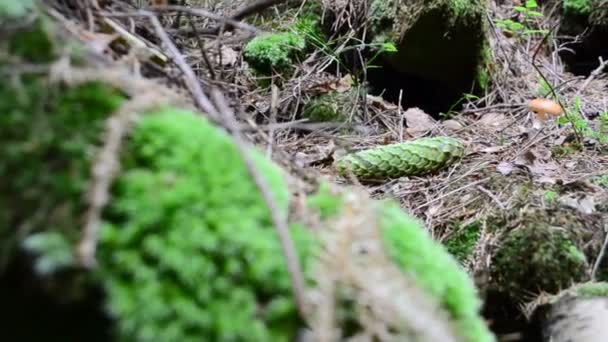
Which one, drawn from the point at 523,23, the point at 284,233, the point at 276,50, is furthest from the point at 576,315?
the point at 523,23

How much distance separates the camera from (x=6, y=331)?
2.93ft

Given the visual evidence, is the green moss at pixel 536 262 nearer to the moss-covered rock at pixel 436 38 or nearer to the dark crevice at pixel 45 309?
the dark crevice at pixel 45 309

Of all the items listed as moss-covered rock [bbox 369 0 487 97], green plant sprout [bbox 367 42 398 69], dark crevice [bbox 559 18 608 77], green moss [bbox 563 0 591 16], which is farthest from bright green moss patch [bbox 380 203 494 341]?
green moss [bbox 563 0 591 16]

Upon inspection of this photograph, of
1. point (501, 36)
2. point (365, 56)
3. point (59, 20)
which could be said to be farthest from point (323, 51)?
point (59, 20)

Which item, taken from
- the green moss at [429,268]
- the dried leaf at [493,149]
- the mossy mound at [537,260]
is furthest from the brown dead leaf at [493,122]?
the green moss at [429,268]

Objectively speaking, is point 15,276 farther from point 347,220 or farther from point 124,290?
point 347,220

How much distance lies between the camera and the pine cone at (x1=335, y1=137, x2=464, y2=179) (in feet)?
10.0

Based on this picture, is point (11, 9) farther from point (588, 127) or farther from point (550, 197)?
point (588, 127)

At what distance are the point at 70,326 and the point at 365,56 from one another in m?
3.83

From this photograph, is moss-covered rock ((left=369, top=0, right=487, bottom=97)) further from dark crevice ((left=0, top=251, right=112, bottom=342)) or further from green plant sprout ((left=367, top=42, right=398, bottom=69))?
dark crevice ((left=0, top=251, right=112, bottom=342))

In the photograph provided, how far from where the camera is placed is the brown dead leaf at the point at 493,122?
3.85m

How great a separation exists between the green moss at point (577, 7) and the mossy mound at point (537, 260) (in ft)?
12.0

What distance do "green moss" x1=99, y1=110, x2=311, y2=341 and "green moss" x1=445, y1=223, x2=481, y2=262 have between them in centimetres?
155

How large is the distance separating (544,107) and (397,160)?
1303mm
